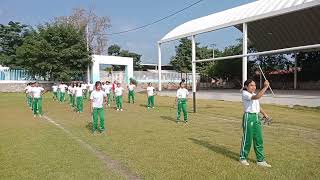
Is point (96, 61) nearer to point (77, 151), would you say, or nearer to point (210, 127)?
point (210, 127)

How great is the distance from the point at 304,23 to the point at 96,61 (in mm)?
22236

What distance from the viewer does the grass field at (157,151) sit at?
27.1 ft

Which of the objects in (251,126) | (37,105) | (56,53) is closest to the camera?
(251,126)

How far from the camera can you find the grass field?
325 inches

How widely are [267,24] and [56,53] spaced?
2084 centimetres

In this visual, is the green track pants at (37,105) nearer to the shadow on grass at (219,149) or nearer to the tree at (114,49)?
the shadow on grass at (219,149)

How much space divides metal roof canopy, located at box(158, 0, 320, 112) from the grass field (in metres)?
10.1

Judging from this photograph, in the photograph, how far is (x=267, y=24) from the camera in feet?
135

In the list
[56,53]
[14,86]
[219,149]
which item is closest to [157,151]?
[219,149]

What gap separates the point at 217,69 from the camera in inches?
2125

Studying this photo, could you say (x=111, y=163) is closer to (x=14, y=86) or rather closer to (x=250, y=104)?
(x=250, y=104)

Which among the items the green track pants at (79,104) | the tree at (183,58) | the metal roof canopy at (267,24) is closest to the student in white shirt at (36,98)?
the green track pants at (79,104)

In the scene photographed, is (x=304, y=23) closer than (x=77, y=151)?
No

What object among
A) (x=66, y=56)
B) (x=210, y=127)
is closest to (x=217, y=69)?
(x=66, y=56)
